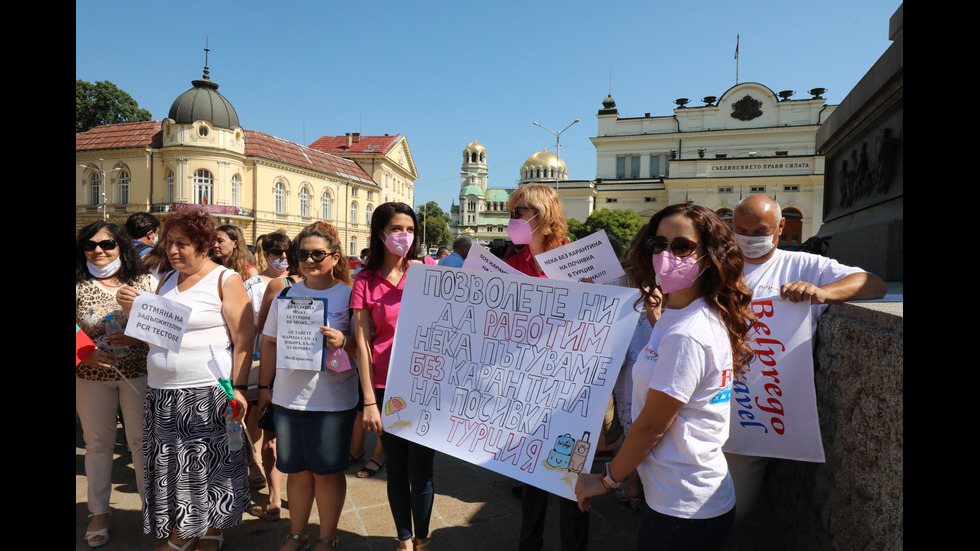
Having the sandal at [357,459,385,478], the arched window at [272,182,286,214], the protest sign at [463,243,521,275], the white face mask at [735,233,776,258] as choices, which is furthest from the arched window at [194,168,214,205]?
the white face mask at [735,233,776,258]

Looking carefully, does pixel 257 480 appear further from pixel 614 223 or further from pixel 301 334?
pixel 614 223

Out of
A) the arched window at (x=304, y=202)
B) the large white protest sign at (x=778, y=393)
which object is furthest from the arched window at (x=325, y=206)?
the large white protest sign at (x=778, y=393)

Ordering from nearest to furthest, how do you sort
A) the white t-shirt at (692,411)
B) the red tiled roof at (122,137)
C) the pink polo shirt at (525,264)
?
the white t-shirt at (692,411) < the pink polo shirt at (525,264) < the red tiled roof at (122,137)

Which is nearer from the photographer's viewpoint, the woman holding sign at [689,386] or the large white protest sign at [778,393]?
the woman holding sign at [689,386]

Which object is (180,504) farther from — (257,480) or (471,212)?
(471,212)

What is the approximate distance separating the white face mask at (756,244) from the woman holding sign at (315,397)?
7.01ft

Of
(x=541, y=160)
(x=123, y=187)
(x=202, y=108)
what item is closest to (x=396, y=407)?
(x=202, y=108)

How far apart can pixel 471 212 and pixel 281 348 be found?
138 m

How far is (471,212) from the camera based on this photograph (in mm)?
139875

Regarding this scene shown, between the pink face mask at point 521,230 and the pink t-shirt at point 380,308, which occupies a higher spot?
the pink face mask at point 521,230

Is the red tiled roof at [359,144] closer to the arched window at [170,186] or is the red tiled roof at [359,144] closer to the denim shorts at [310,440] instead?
the arched window at [170,186]

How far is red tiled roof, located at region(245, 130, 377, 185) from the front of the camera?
50875 mm

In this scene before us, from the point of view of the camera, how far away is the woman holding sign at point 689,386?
5.66ft

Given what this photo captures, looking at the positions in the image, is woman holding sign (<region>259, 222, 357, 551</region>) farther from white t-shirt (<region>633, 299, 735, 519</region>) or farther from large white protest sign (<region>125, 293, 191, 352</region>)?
white t-shirt (<region>633, 299, 735, 519</region>)
